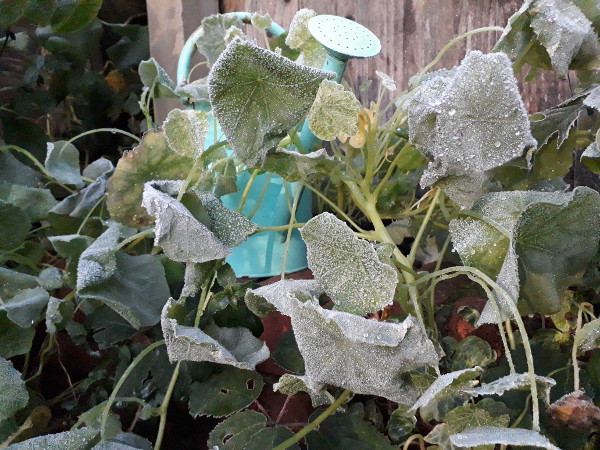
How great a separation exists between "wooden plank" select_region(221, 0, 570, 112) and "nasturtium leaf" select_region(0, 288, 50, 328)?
62cm

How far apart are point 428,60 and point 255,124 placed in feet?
1.67

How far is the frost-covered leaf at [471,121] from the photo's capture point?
0.39 meters

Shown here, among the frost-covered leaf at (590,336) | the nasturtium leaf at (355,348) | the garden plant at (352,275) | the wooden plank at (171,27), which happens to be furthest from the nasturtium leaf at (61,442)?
the wooden plank at (171,27)

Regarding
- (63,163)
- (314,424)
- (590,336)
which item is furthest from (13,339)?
(590,336)

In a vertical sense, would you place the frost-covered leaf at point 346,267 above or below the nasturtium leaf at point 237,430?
above

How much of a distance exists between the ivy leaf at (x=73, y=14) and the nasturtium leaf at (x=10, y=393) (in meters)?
0.58

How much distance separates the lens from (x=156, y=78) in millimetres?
725

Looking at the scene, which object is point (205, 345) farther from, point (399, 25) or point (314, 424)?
point (399, 25)

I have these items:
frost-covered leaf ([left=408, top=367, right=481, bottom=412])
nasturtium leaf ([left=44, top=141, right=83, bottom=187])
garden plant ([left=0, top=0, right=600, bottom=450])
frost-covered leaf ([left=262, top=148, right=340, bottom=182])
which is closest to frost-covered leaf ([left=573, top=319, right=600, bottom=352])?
garden plant ([left=0, top=0, right=600, bottom=450])

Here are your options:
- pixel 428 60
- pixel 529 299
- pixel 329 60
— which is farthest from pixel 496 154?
pixel 428 60

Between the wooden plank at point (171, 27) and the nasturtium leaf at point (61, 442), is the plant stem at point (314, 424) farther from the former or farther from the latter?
the wooden plank at point (171, 27)

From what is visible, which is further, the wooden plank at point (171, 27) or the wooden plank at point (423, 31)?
the wooden plank at point (171, 27)

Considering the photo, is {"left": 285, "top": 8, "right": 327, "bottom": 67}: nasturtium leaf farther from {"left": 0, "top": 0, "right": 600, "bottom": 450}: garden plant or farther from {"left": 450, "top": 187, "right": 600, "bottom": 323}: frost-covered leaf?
{"left": 450, "top": 187, "right": 600, "bottom": 323}: frost-covered leaf

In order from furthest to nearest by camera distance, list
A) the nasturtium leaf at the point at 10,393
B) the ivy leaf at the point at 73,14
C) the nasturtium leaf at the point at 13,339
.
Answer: the ivy leaf at the point at 73,14, the nasturtium leaf at the point at 13,339, the nasturtium leaf at the point at 10,393
